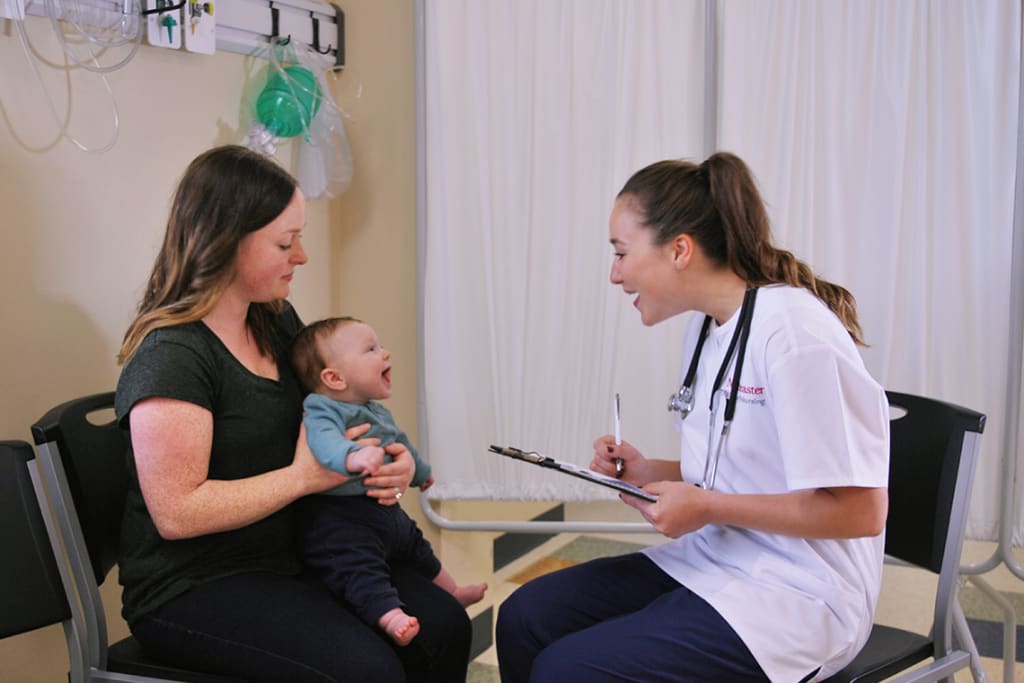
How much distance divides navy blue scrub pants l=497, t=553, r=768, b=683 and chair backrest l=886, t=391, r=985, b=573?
1.44 feet

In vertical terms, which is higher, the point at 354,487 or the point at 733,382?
the point at 733,382

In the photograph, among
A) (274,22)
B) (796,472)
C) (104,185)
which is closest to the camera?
(796,472)

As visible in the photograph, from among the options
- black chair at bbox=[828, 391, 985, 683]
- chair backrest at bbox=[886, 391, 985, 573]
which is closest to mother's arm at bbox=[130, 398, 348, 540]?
black chair at bbox=[828, 391, 985, 683]

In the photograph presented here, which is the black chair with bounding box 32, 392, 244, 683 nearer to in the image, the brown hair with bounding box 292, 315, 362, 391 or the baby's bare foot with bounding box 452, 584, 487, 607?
the brown hair with bounding box 292, 315, 362, 391

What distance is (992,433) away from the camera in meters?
2.15

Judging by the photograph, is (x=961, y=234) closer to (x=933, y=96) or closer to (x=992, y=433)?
(x=933, y=96)

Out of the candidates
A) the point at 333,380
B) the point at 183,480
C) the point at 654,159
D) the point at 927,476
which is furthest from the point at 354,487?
the point at 654,159

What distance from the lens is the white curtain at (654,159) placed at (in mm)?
2127

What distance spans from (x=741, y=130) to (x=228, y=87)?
46.7 inches

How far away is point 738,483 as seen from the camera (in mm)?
1553

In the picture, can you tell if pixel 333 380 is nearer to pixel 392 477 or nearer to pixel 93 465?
pixel 392 477

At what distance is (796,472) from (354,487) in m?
0.73

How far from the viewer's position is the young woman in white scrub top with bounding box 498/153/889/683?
1.41 meters

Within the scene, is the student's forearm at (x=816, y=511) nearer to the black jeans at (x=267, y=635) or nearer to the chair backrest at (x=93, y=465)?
the black jeans at (x=267, y=635)
